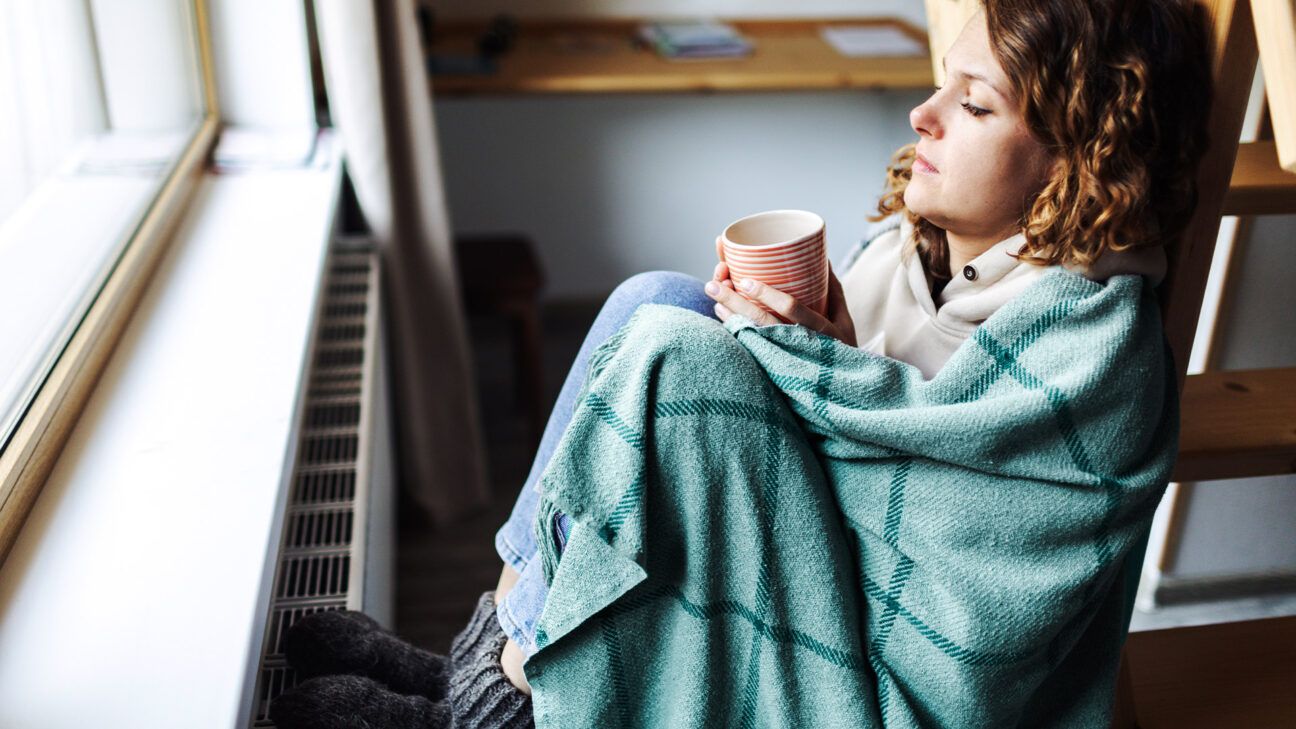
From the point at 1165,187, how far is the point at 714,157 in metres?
1.95

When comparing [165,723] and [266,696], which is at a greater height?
[165,723]

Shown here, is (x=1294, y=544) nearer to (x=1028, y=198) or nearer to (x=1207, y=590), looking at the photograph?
(x=1207, y=590)

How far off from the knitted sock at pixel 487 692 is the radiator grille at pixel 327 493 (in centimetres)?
13

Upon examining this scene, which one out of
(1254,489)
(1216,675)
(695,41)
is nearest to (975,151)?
(1216,675)

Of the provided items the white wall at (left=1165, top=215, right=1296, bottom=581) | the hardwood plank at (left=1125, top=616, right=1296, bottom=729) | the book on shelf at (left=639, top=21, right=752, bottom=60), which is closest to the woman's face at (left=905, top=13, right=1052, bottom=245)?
the hardwood plank at (left=1125, top=616, right=1296, bottom=729)

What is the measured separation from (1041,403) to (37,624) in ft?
2.51

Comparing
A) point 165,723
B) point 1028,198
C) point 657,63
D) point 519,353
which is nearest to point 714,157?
point 657,63

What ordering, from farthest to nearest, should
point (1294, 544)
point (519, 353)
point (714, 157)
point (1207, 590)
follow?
point (714, 157), point (519, 353), point (1207, 590), point (1294, 544)

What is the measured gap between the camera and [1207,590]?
64.8 inches

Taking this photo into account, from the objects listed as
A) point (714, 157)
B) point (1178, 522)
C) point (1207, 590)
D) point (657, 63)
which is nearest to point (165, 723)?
point (1178, 522)

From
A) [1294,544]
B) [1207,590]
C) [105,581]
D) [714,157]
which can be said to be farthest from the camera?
[714,157]

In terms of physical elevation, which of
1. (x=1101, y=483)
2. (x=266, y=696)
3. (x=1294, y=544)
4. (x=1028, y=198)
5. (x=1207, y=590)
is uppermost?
(x=1028, y=198)

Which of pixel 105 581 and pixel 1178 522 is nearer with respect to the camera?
pixel 105 581

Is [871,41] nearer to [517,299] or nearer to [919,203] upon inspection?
[517,299]
